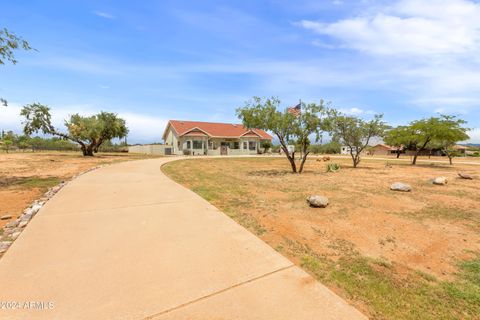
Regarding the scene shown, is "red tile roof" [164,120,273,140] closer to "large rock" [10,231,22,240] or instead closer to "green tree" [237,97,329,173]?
"green tree" [237,97,329,173]

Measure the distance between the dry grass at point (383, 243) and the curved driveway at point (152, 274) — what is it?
1.83 ft

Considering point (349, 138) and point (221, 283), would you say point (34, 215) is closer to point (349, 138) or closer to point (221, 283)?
point (221, 283)

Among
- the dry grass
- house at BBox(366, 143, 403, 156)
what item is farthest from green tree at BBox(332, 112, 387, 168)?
house at BBox(366, 143, 403, 156)

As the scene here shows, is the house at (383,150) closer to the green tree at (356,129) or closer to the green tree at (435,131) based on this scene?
the green tree at (435,131)

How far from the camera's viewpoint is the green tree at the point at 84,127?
28.3 m

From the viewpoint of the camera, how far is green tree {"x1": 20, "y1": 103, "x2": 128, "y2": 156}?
28.3m

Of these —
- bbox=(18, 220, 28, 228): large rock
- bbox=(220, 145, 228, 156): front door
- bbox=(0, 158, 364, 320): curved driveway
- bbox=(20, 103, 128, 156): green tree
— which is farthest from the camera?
bbox=(220, 145, 228, 156): front door

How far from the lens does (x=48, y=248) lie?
3.90 metres

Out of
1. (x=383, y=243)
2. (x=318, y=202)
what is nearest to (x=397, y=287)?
(x=383, y=243)

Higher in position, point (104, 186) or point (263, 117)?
point (263, 117)

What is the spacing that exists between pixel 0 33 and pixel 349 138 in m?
22.0

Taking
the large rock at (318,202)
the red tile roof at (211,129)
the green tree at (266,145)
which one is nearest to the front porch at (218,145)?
the red tile roof at (211,129)

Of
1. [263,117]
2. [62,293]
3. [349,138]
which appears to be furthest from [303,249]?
[349,138]

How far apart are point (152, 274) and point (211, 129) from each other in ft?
124
